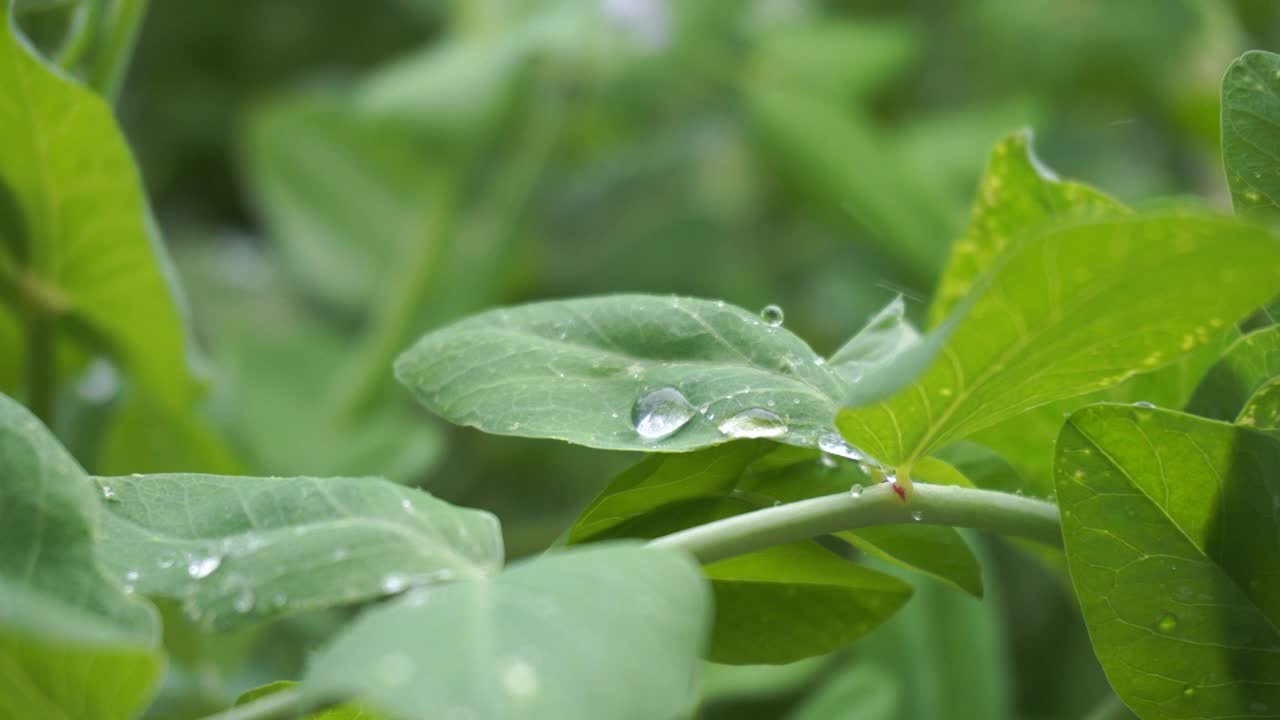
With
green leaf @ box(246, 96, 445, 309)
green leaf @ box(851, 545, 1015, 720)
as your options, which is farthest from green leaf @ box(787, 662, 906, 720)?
green leaf @ box(246, 96, 445, 309)

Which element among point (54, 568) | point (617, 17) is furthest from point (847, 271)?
point (54, 568)

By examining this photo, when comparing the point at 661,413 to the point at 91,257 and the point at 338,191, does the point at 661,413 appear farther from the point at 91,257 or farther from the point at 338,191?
the point at 338,191

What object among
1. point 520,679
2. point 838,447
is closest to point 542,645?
point 520,679

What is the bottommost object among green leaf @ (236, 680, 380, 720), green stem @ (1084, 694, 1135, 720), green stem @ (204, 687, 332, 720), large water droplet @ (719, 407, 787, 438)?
green stem @ (1084, 694, 1135, 720)

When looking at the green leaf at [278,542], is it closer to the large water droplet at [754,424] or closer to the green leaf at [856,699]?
the large water droplet at [754,424]

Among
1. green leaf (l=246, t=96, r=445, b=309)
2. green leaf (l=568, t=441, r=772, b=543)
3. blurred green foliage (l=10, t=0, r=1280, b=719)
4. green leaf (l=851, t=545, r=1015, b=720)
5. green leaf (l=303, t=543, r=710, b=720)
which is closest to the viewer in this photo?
green leaf (l=303, t=543, r=710, b=720)

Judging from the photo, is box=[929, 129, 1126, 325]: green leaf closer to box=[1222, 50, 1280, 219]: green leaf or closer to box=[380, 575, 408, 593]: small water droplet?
box=[1222, 50, 1280, 219]: green leaf

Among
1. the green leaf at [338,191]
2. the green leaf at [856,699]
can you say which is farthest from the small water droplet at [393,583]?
the green leaf at [338,191]
